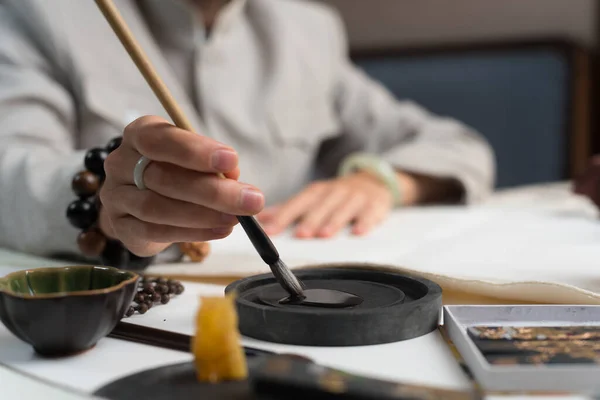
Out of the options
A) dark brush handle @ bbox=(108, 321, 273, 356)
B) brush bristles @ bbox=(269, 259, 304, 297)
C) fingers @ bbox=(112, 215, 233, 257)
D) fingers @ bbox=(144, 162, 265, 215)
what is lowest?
dark brush handle @ bbox=(108, 321, 273, 356)

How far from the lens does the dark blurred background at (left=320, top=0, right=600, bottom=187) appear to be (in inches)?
65.6

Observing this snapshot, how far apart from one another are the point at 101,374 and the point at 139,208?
14 centimetres

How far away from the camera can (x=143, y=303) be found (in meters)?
0.46

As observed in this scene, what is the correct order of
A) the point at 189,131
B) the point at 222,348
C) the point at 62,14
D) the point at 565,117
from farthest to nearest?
the point at 565,117 < the point at 62,14 < the point at 189,131 < the point at 222,348

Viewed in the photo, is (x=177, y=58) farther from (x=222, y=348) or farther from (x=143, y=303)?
(x=222, y=348)

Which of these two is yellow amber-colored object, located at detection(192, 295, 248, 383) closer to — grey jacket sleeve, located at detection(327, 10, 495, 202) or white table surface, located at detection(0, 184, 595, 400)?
white table surface, located at detection(0, 184, 595, 400)

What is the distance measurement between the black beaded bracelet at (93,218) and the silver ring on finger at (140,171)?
0.14 metres

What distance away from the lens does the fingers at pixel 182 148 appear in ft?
1.31

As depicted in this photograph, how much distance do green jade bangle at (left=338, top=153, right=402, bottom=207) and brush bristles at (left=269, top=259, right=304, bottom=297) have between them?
585 millimetres

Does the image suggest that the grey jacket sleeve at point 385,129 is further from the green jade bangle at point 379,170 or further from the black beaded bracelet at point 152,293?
the black beaded bracelet at point 152,293

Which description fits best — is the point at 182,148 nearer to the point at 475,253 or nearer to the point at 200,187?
the point at 200,187

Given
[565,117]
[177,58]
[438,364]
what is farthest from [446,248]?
[565,117]

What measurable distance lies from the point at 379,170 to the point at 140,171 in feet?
1.98

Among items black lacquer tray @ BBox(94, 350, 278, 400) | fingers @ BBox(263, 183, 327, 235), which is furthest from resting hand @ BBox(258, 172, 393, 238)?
black lacquer tray @ BBox(94, 350, 278, 400)
